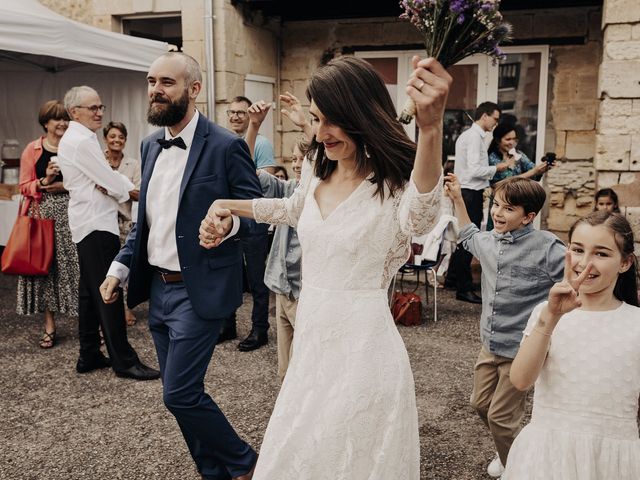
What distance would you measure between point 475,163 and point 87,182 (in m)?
4.17

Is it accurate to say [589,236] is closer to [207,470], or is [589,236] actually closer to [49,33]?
[207,470]

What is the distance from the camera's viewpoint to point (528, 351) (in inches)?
82.6

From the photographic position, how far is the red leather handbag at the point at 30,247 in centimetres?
555

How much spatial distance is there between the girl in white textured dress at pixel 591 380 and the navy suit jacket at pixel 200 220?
1.46 m

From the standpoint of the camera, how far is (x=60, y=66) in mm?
8945

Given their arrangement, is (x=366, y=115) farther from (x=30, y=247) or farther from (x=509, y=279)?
(x=30, y=247)

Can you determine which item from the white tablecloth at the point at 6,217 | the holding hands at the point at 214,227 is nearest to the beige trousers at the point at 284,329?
the holding hands at the point at 214,227

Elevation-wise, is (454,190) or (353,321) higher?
(454,190)

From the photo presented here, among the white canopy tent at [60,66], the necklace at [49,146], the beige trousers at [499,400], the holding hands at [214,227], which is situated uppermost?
the white canopy tent at [60,66]

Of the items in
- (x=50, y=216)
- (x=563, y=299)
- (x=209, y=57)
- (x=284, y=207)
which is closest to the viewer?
(x=563, y=299)

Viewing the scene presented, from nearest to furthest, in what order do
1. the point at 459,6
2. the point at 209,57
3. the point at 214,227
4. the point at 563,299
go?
the point at 563,299 → the point at 459,6 → the point at 214,227 → the point at 209,57

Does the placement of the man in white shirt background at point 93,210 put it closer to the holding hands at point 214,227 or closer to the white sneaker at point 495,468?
the white sneaker at point 495,468

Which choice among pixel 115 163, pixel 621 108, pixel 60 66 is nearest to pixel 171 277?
pixel 115 163

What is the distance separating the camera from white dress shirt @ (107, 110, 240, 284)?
3.13 m
